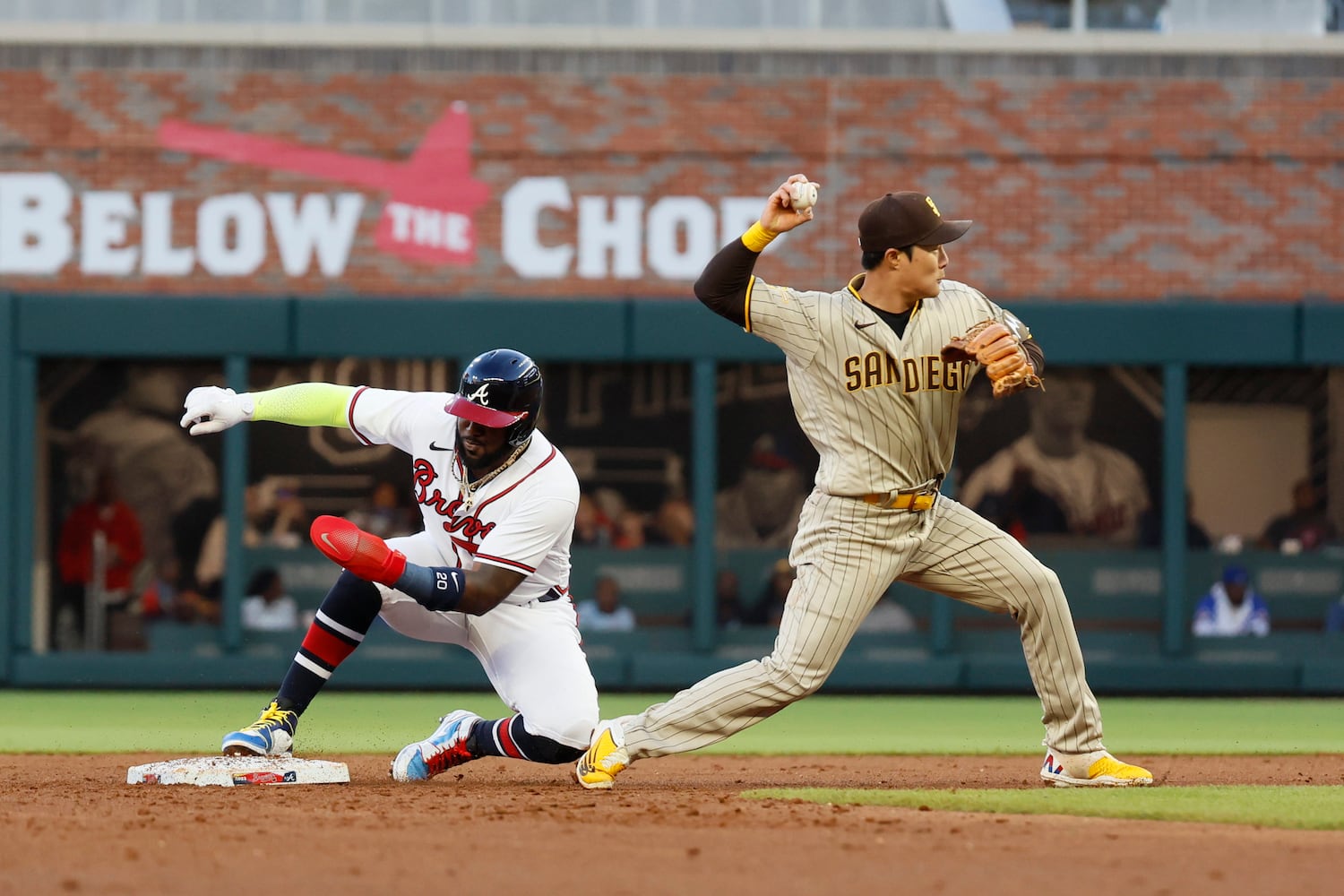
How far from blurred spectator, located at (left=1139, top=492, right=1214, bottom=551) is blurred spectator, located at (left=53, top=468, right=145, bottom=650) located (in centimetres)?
736

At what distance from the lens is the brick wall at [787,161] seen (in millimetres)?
13266

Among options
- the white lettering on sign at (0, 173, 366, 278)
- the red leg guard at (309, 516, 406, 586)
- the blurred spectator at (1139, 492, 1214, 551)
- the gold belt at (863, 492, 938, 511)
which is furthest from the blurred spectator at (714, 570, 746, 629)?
the red leg guard at (309, 516, 406, 586)

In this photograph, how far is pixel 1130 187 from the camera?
13.4 meters

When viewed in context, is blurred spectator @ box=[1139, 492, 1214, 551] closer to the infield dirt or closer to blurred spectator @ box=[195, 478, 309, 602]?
blurred spectator @ box=[195, 478, 309, 602]

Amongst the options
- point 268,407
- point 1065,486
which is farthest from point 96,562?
point 268,407

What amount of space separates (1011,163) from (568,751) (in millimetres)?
8397

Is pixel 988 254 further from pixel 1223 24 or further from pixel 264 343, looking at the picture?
pixel 264 343

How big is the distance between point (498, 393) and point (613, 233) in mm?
7430

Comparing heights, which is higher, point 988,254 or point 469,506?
point 988,254

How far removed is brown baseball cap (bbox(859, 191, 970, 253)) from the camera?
5.83 metres

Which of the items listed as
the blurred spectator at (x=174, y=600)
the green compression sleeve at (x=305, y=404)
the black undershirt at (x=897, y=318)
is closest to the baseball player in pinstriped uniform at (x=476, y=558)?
the green compression sleeve at (x=305, y=404)

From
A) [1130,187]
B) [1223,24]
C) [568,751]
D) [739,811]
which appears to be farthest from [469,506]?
[1223,24]

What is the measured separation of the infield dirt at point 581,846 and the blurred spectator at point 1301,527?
828cm

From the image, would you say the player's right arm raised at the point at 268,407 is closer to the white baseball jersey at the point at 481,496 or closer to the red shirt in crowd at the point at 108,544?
the white baseball jersey at the point at 481,496
